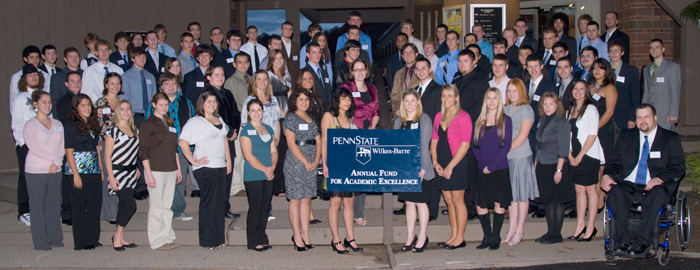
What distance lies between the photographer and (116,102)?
21.2ft

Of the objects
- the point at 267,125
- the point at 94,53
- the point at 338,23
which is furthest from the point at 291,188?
the point at 338,23

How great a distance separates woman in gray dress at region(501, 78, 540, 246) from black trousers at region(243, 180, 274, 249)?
259 centimetres

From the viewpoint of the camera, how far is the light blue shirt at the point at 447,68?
7973 mm

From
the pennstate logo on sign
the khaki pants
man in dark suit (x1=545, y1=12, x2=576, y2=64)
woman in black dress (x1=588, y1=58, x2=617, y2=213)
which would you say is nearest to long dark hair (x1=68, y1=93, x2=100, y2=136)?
the khaki pants

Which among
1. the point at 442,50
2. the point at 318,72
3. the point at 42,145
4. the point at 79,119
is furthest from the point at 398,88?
the point at 42,145

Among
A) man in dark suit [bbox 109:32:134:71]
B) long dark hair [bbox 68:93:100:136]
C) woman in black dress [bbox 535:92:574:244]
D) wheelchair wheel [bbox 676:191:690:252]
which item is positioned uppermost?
man in dark suit [bbox 109:32:134:71]

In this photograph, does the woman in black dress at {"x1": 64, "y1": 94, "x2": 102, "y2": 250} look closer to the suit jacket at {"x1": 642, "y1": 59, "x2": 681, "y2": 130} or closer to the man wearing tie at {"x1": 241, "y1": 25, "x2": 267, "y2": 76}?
the man wearing tie at {"x1": 241, "y1": 25, "x2": 267, "y2": 76}

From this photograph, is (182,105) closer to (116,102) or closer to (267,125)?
(116,102)

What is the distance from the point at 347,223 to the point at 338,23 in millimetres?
8379

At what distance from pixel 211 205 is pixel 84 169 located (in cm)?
138

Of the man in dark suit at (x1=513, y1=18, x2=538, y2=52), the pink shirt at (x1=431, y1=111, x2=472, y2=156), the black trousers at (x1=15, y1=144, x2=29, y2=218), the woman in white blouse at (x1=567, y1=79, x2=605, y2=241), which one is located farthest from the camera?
the man in dark suit at (x1=513, y1=18, x2=538, y2=52)

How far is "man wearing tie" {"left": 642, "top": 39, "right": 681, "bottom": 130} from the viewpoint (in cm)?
736

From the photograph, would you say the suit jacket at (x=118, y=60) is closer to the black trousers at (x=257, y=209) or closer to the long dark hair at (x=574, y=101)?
the black trousers at (x=257, y=209)

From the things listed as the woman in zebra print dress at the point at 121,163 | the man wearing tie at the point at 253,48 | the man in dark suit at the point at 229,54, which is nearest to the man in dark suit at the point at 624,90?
the man wearing tie at the point at 253,48
